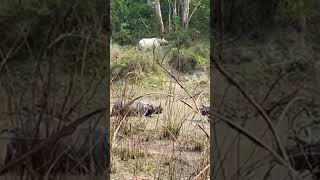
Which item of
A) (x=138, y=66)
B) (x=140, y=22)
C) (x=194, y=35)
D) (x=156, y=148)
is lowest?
(x=156, y=148)

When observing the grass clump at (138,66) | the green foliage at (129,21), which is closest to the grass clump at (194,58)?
the grass clump at (138,66)

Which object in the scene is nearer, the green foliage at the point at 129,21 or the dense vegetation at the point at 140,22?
the dense vegetation at the point at 140,22

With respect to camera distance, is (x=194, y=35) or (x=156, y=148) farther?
(x=194, y=35)

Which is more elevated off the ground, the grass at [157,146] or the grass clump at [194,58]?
the grass clump at [194,58]

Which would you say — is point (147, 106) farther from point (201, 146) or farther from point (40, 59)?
point (40, 59)

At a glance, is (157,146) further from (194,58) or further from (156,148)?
(194,58)

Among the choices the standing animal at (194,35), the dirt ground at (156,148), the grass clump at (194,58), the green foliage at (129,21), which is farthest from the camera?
the green foliage at (129,21)

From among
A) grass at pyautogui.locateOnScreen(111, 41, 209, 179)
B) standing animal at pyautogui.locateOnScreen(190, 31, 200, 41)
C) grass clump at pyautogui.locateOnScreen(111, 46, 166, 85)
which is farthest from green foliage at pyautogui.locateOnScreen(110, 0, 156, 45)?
grass at pyautogui.locateOnScreen(111, 41, 209, 179)

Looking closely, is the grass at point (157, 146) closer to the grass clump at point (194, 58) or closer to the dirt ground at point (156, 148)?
the dirt ground at point (156, 148)

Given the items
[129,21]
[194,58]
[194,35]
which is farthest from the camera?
[129,21]

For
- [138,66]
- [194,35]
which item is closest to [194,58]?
[194,35]

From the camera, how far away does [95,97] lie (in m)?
1.55

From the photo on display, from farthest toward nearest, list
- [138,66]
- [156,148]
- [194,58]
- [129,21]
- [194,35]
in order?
[129,21] → [194,35] → [194,58] → [138,66] → [156,148]

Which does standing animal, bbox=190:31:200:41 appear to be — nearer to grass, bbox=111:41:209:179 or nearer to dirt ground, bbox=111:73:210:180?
grass, bbox=111:41:209:179
